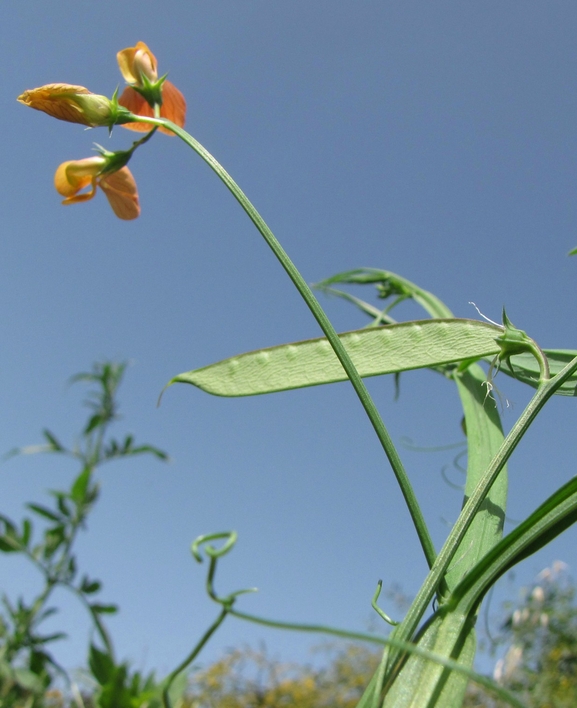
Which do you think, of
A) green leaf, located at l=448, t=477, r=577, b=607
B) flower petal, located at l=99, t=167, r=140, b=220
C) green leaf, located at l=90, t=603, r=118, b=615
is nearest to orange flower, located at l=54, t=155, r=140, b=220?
flower petal, located at l=99, t=167, r=140, b=220

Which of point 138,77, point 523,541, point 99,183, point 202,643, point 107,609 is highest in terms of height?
point 138,77

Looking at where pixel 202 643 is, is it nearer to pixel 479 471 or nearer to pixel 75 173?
pixel 479 471

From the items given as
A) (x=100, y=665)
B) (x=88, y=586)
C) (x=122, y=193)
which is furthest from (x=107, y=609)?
(x=122, y=193)

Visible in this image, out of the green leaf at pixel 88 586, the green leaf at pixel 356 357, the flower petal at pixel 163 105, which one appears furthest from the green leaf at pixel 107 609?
the flower petal at pixel 163 105

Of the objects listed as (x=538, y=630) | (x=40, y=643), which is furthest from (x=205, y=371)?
(x=538, y=630)

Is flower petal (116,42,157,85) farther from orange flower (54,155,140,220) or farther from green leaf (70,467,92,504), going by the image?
green leaf (70,467,92,504)

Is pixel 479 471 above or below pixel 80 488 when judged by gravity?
above
